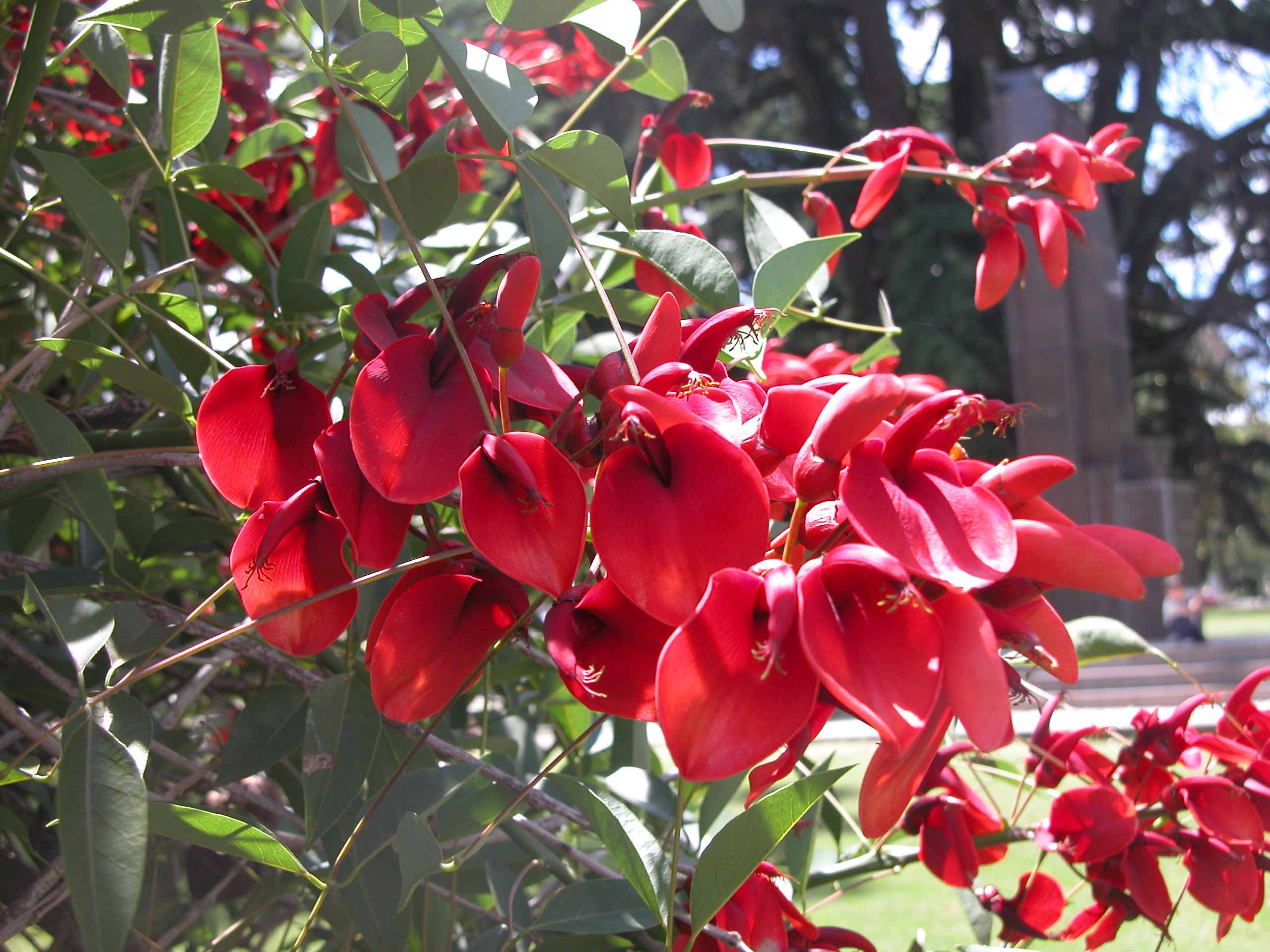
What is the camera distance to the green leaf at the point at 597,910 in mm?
355

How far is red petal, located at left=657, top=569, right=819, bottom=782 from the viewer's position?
18 centimetres

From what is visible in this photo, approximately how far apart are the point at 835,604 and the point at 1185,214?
748cm

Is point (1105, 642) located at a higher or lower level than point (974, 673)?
lower

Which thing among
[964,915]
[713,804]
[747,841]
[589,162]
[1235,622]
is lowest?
[1235,622]

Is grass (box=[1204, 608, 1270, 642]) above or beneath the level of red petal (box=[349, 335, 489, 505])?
beneath

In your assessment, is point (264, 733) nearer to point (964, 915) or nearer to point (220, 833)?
point (220, 833)

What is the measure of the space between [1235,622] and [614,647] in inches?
535

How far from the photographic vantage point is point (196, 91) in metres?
0.41

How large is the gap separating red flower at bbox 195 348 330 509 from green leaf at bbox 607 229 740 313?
0.42 feet

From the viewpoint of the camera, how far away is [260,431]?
0.88 ft

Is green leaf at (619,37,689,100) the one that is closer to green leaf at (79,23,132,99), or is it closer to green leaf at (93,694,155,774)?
green leaf at (79,23,132,99)

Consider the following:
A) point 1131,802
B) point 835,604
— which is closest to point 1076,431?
point 1131,802

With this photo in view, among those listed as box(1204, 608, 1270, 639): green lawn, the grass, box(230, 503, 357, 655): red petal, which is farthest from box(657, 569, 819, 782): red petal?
box(1204, 608, 1270, 639): green lawn

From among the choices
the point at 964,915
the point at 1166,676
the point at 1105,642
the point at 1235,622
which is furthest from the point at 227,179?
the point at 1235,622
